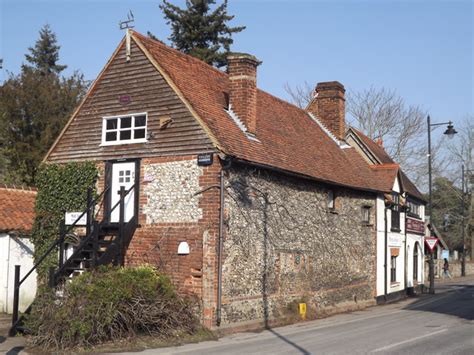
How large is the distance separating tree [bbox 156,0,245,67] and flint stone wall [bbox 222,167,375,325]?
18769 millimetres

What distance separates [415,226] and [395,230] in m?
4.89

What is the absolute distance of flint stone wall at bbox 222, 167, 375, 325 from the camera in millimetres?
17328

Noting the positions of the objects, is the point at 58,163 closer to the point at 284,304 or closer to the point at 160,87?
the point at 160,87

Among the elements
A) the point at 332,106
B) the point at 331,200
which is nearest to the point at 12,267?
the point at 331,200

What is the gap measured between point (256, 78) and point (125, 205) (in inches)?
232

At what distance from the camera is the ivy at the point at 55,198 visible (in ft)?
63.8

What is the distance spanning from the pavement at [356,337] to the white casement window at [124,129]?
21.1 feet

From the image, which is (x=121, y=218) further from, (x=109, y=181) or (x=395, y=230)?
(x=395, y=230)

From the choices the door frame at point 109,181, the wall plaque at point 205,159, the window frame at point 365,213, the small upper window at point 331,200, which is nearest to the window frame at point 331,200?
the small upper window at point 331,200

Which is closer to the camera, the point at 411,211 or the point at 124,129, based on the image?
the point at 124,129

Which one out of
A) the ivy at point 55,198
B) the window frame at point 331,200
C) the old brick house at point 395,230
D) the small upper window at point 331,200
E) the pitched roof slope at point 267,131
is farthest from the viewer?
the old brick house at point 395,230

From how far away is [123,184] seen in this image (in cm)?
1880

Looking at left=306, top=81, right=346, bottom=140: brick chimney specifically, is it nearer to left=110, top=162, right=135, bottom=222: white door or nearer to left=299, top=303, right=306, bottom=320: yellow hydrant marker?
left=299, top=303, right=306, bottom=320: yellow hydrant marker

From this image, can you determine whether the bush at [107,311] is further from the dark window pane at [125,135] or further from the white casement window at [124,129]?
the dark window pane at [125,135]
